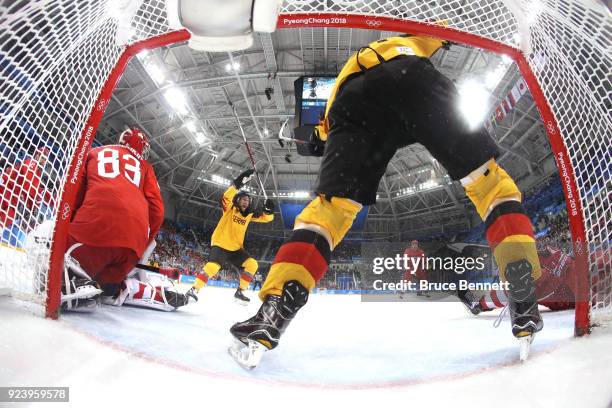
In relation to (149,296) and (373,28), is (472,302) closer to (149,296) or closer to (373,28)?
(373,28)

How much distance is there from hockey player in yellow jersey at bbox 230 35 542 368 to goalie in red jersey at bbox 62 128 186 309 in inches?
32.1

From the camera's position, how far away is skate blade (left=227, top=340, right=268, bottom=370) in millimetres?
794

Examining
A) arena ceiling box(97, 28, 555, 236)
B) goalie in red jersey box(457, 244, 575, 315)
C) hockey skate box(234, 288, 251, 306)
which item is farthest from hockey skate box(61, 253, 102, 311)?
arena ceiling box(97, 28, 555, 236)

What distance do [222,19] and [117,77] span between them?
82cm

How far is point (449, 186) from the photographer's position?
47.6 ft

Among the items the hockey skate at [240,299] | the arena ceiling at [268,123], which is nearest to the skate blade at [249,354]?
the hockey skate at [240,299]

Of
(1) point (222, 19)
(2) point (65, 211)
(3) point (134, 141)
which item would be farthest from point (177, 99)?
(1) point (222, 19)

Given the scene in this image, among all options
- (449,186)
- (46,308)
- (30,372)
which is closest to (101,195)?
(46,308)

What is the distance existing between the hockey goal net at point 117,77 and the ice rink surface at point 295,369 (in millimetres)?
217

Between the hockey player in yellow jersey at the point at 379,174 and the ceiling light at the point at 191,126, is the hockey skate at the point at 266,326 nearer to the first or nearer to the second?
the hockey player in yellow jersey at the point at 379,174

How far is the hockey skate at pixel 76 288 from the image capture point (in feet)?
3.88

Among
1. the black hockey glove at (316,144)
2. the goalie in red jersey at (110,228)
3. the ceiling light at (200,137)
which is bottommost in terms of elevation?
the goalie in red jersey at (110,228)

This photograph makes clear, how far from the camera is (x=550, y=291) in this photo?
1.77 metres

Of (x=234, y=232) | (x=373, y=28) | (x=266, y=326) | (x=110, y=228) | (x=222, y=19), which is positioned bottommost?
(x=266, y=326)
